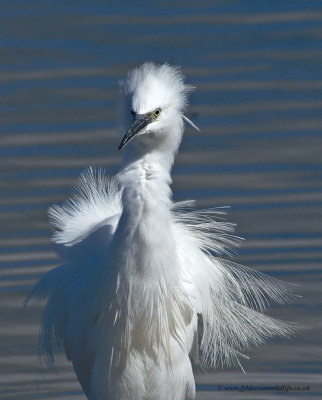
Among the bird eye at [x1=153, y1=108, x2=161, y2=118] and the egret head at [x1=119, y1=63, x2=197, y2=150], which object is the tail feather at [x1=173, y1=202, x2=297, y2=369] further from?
the bird eye at [x1=153, y1=108, x2=161, y2=118]

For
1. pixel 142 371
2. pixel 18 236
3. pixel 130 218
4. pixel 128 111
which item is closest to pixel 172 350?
pixel 142 371

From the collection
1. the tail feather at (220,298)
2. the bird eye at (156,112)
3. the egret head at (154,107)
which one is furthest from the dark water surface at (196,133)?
the bird eye at (156,112)

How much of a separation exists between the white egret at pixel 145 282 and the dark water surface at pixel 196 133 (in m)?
0.55

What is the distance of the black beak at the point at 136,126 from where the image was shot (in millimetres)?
4395

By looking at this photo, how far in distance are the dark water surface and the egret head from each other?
1.77 m

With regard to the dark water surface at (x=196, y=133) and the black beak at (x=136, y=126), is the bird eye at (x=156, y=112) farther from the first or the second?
the dark water surface at (x=196, y=133)

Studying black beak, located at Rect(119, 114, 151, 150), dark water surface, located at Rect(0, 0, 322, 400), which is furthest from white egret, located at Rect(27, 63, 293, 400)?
dark water surface, located at Rect(0, 0, 322, 400)

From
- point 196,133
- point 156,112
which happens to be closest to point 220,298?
point 156,112

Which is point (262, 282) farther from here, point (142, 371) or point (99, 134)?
point (99, 134)

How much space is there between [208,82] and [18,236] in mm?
2015

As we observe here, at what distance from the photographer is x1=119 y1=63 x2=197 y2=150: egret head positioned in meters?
4.49

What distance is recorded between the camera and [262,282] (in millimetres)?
5906

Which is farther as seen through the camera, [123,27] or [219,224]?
[123,27]

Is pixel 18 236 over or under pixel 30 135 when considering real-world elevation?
under
